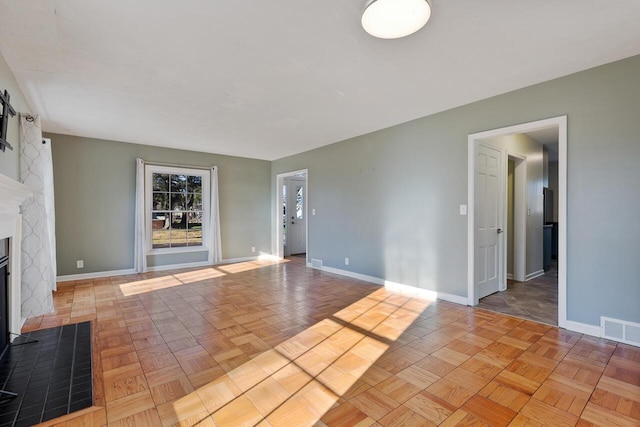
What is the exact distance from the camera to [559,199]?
281 cm

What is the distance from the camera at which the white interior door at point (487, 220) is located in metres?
3.66

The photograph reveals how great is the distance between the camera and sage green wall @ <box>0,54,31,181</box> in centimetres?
253

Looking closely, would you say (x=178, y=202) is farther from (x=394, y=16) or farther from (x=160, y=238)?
(x=394, y=16)

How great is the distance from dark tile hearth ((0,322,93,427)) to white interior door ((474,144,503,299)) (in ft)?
12.3

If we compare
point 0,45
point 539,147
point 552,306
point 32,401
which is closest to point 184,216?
point 0,45

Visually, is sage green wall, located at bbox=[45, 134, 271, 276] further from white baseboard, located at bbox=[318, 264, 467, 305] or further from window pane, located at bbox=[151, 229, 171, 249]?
white baseboard, located at bbox=[318, 264, 467, 305]

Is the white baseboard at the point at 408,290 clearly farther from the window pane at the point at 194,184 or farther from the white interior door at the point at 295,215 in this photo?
the window pane at the point at 194,184

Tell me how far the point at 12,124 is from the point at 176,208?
3103 mm

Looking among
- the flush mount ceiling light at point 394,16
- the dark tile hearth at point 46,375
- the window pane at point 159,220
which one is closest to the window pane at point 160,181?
the window pane at point 159,220

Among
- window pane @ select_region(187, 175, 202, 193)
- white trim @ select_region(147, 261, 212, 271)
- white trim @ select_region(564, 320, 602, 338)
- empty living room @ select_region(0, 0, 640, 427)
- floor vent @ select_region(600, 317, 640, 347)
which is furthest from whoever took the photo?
window pane @ select_region(187, 175, 202, 193)

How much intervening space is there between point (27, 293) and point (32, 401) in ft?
6.46

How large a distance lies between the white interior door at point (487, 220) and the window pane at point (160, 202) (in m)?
5.29

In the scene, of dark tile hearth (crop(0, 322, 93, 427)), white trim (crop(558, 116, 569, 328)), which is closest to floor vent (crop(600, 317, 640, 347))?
white trim (crop(558, 116, 569, 328))

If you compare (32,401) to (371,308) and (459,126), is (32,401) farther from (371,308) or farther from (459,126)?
(459,126)
